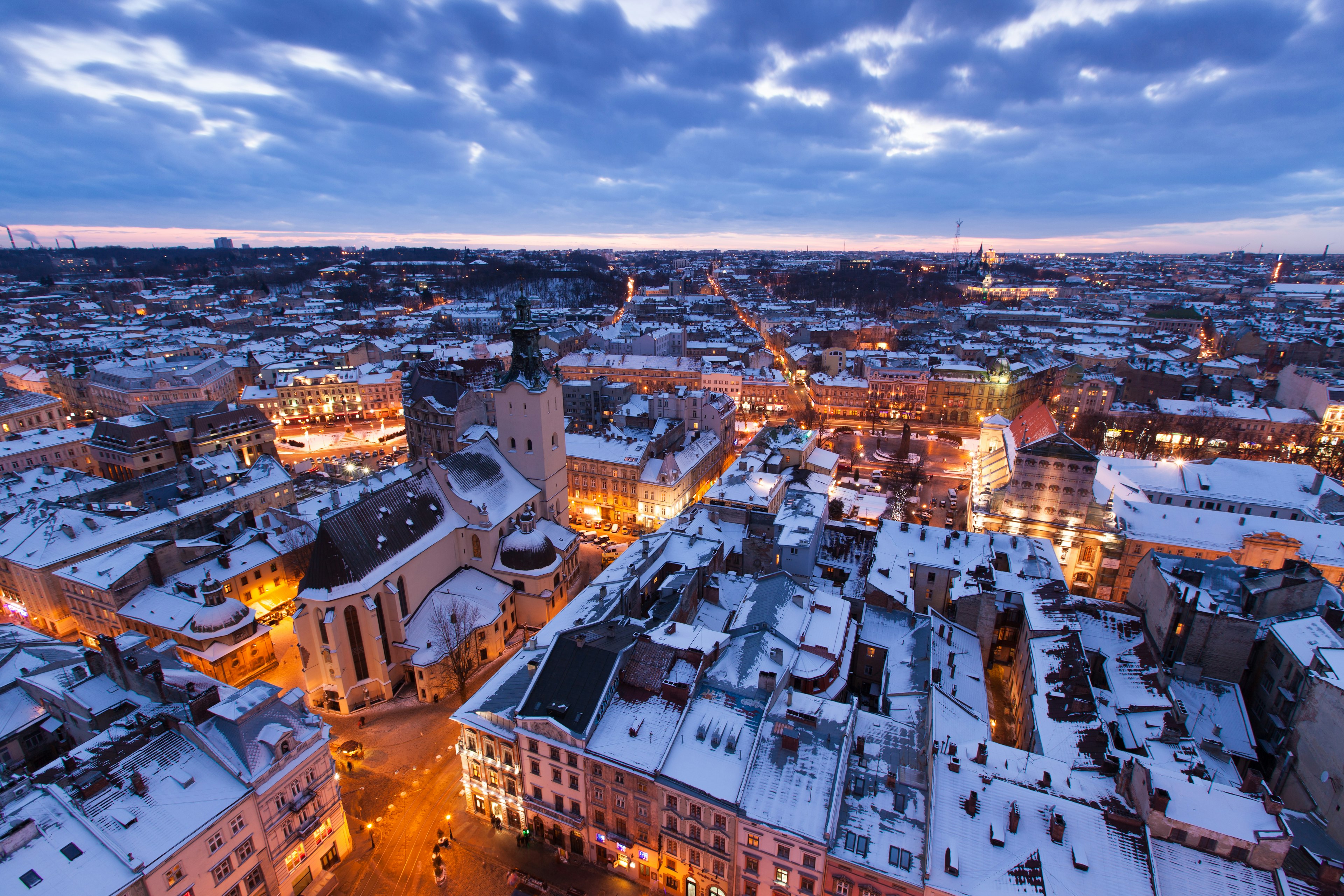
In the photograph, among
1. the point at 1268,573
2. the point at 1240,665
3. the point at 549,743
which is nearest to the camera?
the point at 549,743

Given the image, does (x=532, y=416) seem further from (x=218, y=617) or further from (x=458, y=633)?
(x=218, y=617)

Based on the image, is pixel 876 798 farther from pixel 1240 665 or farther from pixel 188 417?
pixel 188 417

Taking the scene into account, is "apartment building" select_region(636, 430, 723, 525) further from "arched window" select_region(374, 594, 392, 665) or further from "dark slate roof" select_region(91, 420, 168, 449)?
"dark slate roof" select_region(91, 420, 168, 449)

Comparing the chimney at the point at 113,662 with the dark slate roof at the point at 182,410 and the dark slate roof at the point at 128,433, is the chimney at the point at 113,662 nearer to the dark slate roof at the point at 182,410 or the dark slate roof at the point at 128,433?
the dark slate roof at the point at 128,433

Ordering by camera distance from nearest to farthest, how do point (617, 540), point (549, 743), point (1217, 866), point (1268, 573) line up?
point (1217, 866)
point (549, 743)
point (1268, 573)
point (617, 540)

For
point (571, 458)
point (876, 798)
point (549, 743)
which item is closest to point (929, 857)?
point (876, 798)

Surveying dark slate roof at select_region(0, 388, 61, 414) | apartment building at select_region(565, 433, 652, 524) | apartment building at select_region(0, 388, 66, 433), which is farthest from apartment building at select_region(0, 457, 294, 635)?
dark slate roof at select_region(0, 388, 61, 414)
